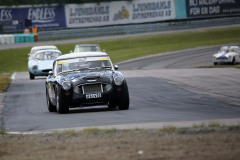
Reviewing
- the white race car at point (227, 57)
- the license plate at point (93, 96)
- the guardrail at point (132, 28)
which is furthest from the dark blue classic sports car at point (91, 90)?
the guardrail at point (132, 28)

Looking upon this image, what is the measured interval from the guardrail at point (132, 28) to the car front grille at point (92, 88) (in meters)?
42.9

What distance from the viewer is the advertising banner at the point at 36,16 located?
54.6 m

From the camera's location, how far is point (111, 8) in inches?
2368

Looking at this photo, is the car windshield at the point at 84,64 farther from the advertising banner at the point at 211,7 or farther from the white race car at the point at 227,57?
the advertising banner at the point at 211,7

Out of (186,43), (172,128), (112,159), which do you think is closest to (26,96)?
(172,128)

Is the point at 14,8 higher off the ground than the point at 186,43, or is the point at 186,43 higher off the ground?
the point at 14,8

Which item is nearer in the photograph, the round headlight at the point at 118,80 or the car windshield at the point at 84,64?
the round headlight at the point at 118,80

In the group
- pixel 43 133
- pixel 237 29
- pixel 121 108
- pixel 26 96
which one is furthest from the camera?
pixel 237 29

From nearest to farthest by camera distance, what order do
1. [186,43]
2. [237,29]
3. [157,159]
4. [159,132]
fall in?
[157,159]
[159,132]
[186,43]
[237,29]

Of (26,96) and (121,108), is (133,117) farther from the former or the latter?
(26,96)

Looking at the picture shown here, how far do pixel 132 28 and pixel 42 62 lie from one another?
31.7 meters

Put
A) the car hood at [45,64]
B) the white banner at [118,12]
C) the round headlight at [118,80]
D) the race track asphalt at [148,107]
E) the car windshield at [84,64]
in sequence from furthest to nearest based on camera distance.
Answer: the white banner at [118,12]
the car hood at [45,64]
the car windshield at [84,64]
the round headlight at [118,80]
the race track asphalt at [148,107]

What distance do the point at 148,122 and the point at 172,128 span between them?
1340 millimetres

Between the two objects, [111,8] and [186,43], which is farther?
[111,8]
